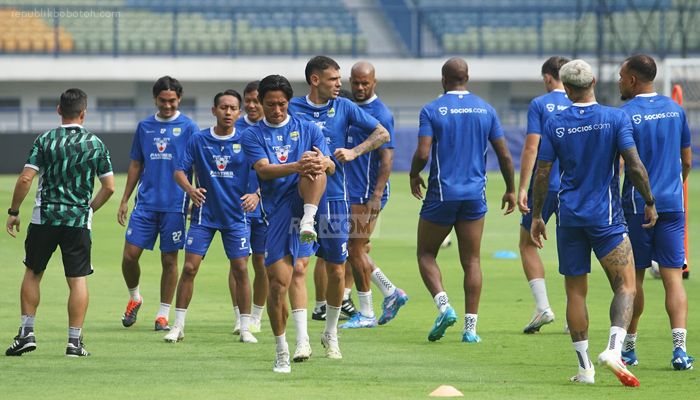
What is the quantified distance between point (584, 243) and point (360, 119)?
2.42 metres

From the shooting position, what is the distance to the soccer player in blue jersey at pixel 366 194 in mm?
11336

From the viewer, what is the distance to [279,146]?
9.02 metres

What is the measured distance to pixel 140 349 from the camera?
10.0m

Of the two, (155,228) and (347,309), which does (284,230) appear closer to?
(155,228)

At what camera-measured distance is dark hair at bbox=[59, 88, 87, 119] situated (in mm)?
9523

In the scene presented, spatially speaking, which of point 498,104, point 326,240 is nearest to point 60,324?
point 326,240

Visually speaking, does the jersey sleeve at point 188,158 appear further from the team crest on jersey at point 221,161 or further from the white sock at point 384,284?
the white sock at point 384,284

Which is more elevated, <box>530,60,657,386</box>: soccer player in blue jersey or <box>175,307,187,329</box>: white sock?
<box>530,60,657,386</box>: soccer player in blue jersey

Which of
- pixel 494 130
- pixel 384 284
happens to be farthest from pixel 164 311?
pixel 494 130

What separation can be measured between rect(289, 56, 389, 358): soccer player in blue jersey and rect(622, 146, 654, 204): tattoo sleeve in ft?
6.72

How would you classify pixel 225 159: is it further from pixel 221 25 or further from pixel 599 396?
pixel 221 25

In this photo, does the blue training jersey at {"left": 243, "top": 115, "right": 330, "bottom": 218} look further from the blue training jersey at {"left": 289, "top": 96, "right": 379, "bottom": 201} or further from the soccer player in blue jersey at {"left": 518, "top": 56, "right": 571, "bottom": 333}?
the soccer player in blue jersey at {"left": 518, "top": 56, "right": 571, "bottom": 333}

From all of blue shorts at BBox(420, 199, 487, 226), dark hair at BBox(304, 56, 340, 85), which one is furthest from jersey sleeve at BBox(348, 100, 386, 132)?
blue shorts at BBox(420, 199, 487, 226)

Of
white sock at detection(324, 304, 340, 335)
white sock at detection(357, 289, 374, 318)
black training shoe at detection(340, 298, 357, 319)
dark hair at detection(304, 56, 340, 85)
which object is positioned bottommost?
black training shoe at detection(340, 298, 357, 319)
